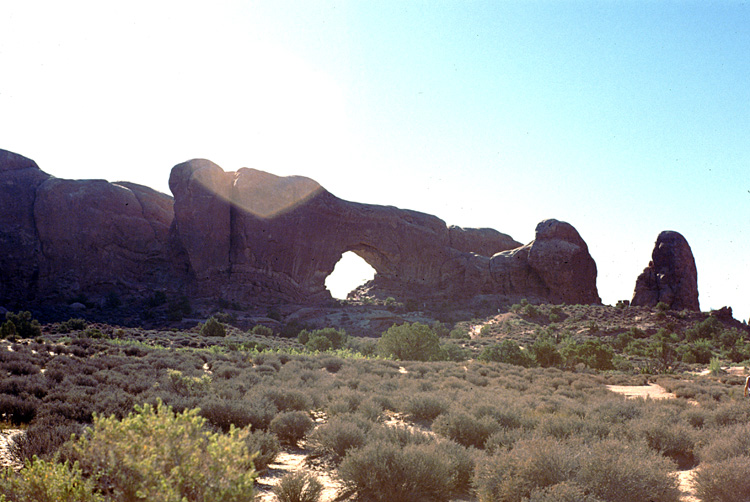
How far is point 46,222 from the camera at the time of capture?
54.5 meters

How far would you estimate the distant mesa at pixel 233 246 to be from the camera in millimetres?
53344

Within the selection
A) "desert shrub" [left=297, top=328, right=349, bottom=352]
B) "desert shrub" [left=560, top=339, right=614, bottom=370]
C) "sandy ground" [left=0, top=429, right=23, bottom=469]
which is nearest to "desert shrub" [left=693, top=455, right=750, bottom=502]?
"sandy ground" [left=0, top=429, right=23, bottom=469]

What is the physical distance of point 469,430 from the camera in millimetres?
7707

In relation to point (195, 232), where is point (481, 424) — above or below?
below

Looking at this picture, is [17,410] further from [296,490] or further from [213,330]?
[213,330]

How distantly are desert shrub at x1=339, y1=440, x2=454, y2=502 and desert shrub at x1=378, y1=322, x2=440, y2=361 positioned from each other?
20.4m

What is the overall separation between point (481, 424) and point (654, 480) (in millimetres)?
3023

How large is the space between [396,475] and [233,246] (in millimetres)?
54153

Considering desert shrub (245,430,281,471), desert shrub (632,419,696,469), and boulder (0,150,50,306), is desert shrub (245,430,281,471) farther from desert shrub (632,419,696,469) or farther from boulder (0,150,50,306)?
boulder (0,150,50,306)

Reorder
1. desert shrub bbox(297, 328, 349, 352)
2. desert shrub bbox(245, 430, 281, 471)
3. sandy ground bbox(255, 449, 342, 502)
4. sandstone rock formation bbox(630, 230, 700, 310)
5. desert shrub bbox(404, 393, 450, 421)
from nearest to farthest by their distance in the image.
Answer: sandy ground bbox(255, 449, 342, 502) → desert shrub bbox(245, 430, 281, 471) → desert shrub bbox(404, 393, 450, 421) → desert shrub bbox(297, 328, 349, 352) → sandstone rock formation bbox(630, 230, 700, 310)

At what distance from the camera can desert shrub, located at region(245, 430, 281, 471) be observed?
6.11m

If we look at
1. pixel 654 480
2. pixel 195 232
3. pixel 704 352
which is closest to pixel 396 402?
pixel 654 480

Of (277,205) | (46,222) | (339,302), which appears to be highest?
(277,205)

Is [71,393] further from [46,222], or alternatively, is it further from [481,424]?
[46,222]
